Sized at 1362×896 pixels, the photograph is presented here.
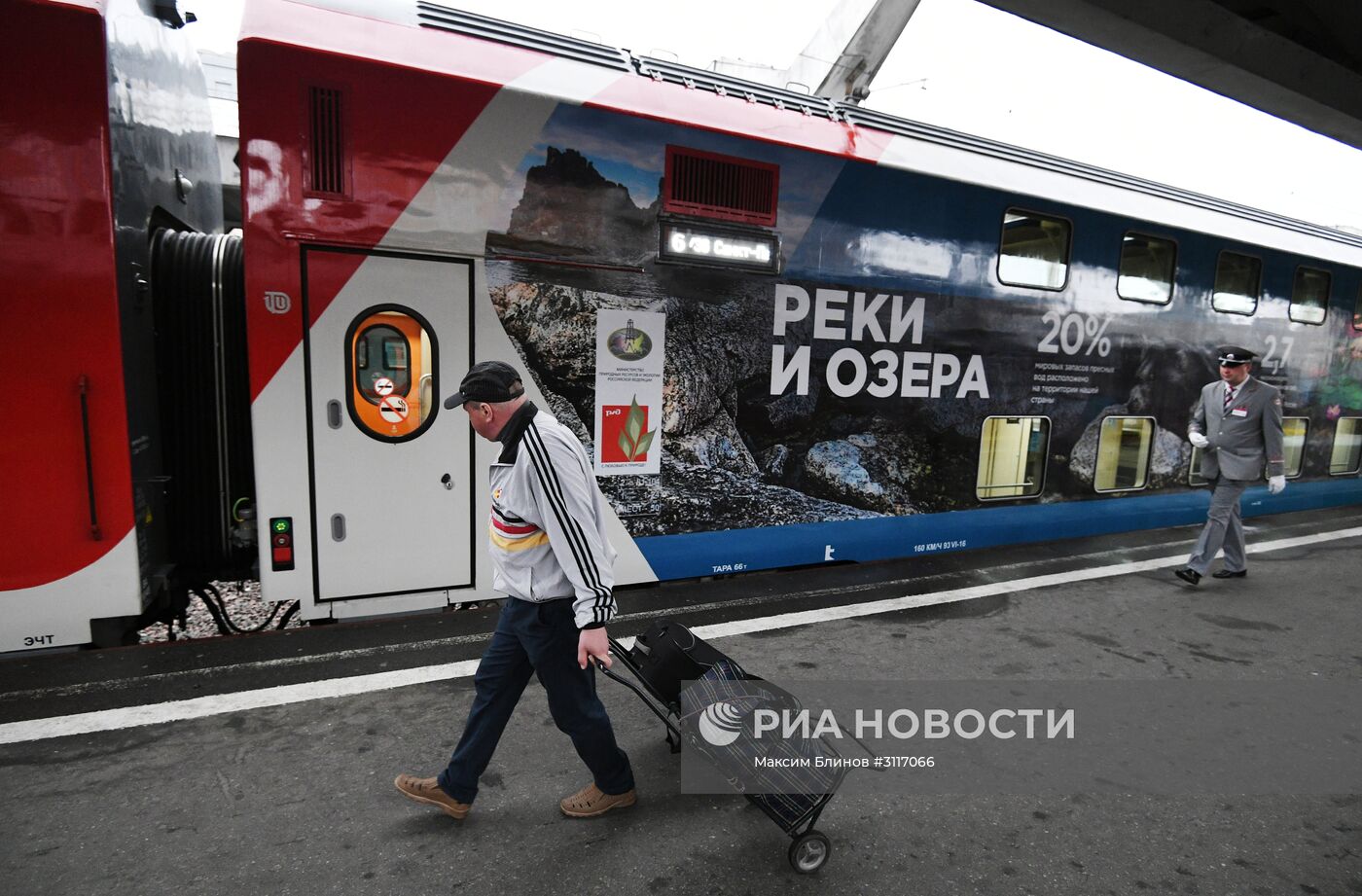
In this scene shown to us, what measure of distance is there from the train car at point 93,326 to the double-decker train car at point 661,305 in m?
0.22

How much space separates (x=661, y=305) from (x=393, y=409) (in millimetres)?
1745

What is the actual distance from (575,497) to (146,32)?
12.9ft

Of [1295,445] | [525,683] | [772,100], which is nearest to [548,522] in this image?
[525,683]

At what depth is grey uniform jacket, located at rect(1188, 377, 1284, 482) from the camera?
19.4 ft

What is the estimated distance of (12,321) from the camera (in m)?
3.25

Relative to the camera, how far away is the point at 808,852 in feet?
8.29

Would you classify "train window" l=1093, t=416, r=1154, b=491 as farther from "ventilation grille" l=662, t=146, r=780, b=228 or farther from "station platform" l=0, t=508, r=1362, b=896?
"ventilation grille" l=662, t=146, r=780, b=228

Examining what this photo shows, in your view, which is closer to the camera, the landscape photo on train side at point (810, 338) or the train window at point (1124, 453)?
the landscape photo on train side at point (810, 338)

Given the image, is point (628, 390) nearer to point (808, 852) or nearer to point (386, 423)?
point (386, 423)

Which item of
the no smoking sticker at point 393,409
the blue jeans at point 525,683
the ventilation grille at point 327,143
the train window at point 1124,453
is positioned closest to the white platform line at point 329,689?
the blue jeans at point 525,683

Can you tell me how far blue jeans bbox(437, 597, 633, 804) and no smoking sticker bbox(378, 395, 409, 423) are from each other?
1.85m

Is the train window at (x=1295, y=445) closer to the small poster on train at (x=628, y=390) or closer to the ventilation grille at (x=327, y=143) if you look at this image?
the small poster on train at (x=628, y=390)

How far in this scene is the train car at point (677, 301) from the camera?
12.5 ft

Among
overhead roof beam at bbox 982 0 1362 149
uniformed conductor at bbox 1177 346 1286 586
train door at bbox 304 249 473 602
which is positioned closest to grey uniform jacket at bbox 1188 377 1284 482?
uniformed conductor at bbox 1177 346 1286 586
